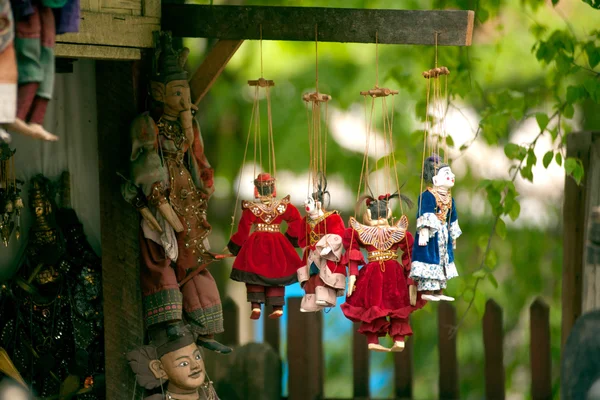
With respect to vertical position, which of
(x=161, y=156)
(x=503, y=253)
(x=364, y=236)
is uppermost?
(x=161, y=156)

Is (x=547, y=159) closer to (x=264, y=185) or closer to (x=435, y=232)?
(x=435, y=232)

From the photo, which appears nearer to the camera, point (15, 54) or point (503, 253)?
point (15, 54)

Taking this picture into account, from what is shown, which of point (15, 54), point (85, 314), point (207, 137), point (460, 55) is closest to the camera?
point (15, 54)

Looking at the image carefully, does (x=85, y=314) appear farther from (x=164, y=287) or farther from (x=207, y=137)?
(x=207, y=137)

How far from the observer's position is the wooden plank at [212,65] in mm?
5086

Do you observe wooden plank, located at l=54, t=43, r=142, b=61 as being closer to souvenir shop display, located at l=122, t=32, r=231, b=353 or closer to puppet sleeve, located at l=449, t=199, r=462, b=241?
souvenir shop display, located at l=122, t=32, r=231, b=353

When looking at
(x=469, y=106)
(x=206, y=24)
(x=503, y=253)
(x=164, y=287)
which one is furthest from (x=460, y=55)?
(x=164, y=287)

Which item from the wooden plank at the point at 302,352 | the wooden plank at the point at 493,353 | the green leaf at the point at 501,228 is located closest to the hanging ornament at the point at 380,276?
the green leaf at the point at 501,228

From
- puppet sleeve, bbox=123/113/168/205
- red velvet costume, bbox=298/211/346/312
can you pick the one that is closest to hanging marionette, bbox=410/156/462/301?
red velvet costume, bbox=298/211/346/312

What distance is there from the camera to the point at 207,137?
759 cm

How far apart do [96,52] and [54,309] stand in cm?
147

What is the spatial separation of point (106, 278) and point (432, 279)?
1.60m

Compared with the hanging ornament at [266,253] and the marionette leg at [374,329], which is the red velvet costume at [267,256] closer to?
the hanging ornament at [266,253]

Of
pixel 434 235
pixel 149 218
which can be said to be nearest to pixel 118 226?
pixel 149 218
